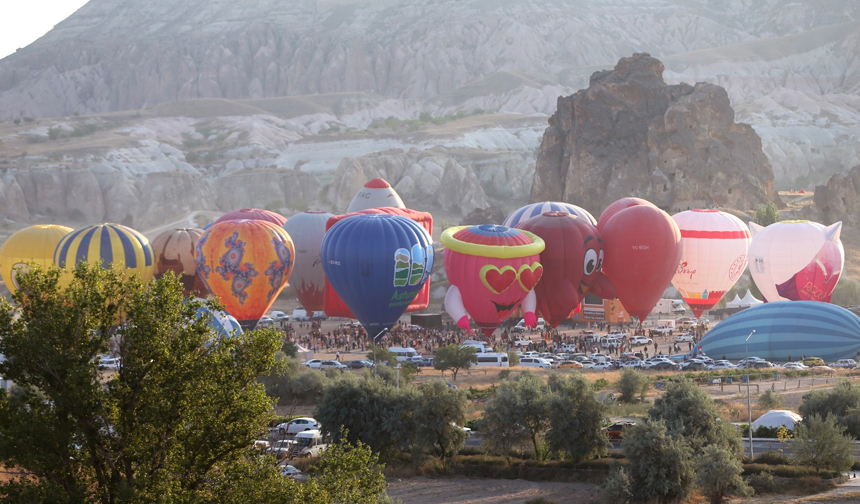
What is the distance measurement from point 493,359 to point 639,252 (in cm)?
849

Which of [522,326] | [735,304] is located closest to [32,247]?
[522,326]

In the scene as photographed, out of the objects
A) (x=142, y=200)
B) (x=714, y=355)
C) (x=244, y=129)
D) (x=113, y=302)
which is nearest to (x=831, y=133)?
(x=244, y=129)

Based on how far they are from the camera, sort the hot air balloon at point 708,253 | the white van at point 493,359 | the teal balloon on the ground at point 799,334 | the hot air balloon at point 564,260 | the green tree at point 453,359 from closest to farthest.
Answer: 1. the green tree at point 453,359
2. the teal balloon on the ground at point 799,334
3. the white van at point 493,359
4. the hot air balloon at point 564,260
5. the hot air balloon at point 708,253

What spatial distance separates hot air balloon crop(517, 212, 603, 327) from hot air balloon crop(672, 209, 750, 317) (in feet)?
19.8

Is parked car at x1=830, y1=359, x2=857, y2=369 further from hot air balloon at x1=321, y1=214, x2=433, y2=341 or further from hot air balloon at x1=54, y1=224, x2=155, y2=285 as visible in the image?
hot air balloon at x1=54, y1=224, x2=155, y2=285

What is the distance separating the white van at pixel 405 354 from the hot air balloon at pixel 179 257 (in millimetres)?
10265

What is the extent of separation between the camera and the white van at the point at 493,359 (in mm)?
41250

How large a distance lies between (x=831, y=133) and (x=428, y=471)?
129m

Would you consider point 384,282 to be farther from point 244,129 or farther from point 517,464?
point 244,129

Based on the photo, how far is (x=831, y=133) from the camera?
5571 inches

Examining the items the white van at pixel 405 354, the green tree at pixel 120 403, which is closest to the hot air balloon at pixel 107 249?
the white van at pixel 405 354

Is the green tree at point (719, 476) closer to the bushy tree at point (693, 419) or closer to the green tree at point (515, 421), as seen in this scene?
the bushy tree at point (693, 419)

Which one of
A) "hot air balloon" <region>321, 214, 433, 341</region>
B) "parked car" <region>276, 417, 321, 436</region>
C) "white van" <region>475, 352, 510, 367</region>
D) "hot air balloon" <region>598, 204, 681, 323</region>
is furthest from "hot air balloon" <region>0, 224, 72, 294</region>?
"hot air balloon" <region>598, 204, 681, 323</region>

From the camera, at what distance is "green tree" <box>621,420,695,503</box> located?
2241 centimetres
